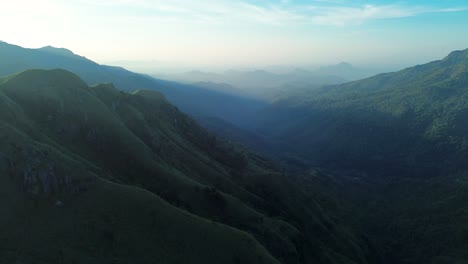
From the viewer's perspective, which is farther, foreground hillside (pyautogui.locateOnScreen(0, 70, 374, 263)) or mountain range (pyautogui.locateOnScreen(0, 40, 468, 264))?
mountain range (pyautogui.locateOnScreen(0, 40, 468, 264))

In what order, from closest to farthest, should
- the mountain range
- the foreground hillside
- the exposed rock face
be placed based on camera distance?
1. the foreground hillside
2. the mountain range
3. the exposed rock face

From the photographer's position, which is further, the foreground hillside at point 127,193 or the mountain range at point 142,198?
the mountain range at point 142,198

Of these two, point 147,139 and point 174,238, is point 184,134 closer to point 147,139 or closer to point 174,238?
point 147,139

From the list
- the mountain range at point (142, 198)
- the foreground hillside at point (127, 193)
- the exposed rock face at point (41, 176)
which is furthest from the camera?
the exposed rock face at point (41, 176)

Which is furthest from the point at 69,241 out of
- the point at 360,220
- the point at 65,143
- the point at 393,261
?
the point at 360,220

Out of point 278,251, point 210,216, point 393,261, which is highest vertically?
point 210,216

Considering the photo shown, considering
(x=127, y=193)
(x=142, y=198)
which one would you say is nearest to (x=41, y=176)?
(x=127, y=193)

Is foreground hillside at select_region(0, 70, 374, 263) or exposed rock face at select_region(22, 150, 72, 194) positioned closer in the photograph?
foreground hillside at select_region(0, 70, 374, 263)

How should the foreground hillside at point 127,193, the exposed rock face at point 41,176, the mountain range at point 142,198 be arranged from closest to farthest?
the foreground hillside at point 127,193, the mountain range at point 142,198, the exposed rock face at point 41,176

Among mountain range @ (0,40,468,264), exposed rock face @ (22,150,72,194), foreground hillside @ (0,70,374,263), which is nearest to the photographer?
foreground hillside @ (0,70,374,263)
